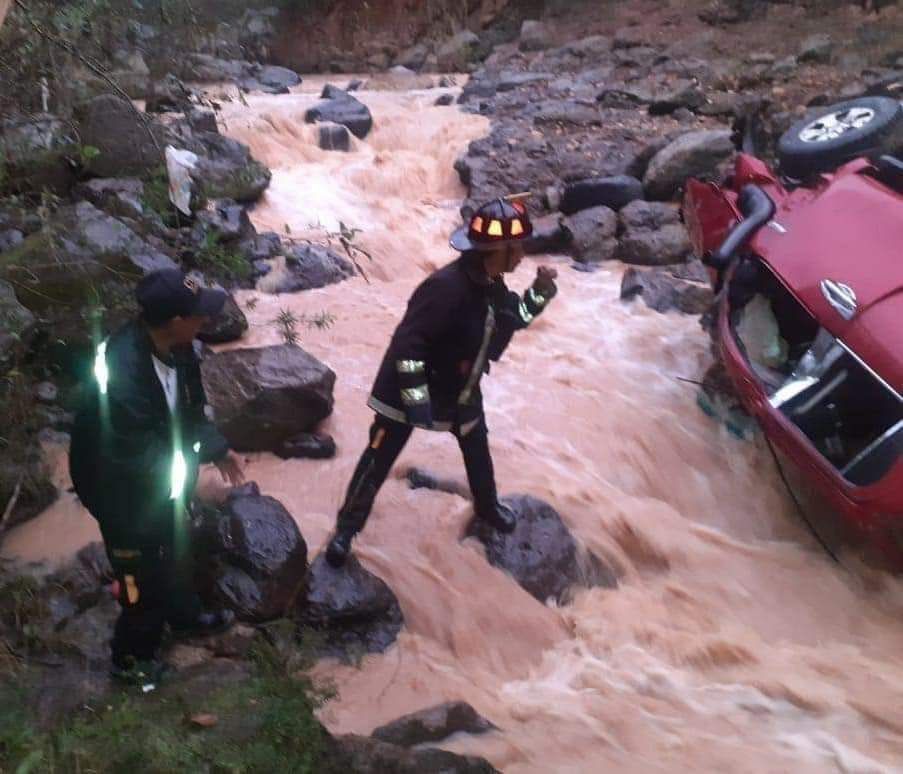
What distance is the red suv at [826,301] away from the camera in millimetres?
4273

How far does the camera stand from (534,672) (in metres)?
4.01

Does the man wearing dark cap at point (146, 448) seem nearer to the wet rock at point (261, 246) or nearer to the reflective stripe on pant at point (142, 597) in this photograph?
the reflective stripe on pant at point (142, 597)

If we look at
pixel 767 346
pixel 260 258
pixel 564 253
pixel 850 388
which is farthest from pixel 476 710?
pixel 564 253

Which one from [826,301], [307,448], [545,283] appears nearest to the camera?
[545,283]

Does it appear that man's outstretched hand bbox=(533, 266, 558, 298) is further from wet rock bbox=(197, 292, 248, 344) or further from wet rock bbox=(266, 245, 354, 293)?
wet rock bbox=(266, 245, 354, 293)

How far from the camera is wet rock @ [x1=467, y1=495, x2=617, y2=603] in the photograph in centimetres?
450

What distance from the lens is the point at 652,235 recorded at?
31.2 feet

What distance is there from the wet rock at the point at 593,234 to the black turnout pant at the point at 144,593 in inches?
268

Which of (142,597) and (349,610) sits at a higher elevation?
(142,597)

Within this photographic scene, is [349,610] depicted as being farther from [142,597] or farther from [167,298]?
[167,298]

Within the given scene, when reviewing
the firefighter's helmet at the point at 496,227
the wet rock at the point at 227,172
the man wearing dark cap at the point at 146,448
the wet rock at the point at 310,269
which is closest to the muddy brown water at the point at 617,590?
the wet rock at the point at 310,269

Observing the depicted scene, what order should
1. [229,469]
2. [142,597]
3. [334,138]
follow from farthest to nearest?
[334,138] < [229,469] < [142,597]

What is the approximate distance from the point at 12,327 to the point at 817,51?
12962mm

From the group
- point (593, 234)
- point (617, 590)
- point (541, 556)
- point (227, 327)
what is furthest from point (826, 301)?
point (593, 234)
